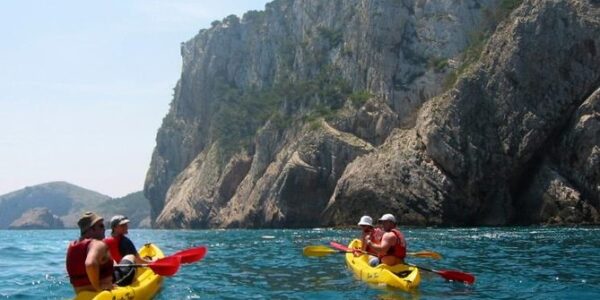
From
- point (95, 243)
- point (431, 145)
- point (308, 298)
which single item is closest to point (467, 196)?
point (431, 145)

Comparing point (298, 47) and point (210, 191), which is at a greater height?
point (298, 47)

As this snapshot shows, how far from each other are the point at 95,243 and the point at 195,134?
109 m

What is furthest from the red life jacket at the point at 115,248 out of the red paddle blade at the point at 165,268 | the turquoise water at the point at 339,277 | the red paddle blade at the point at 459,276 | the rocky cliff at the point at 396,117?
the rocky cliff at the point at 396,117

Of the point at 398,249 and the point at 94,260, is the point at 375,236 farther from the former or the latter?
the point at 94,260

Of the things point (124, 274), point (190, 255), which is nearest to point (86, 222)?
point (124, 274)

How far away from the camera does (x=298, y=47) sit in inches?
3910

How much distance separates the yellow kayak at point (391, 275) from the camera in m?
15.3

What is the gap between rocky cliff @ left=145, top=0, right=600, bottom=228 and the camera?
5669 cm

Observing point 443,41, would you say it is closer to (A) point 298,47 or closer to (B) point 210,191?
(A) point 298,47

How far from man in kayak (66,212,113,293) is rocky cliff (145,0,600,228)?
156 ft

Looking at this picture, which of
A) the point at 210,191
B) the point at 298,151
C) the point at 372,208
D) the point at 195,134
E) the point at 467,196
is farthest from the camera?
the point at 195,134

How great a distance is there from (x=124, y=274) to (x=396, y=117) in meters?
62.7

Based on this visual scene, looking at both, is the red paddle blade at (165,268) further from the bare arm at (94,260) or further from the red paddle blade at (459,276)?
the red paddle blade at (459,276)

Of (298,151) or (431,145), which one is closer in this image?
(431,145)
